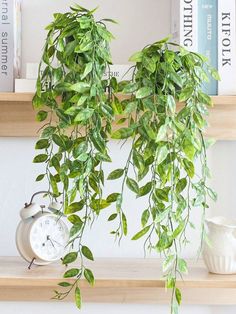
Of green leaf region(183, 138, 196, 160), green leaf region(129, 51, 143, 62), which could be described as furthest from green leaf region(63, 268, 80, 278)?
green leaf region(129, 51, 143, 62)

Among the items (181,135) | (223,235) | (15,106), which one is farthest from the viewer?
(15,106)

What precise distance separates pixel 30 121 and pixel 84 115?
0.35m

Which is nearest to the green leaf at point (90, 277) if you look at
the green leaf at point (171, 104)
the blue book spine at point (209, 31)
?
the green leaf at point (171, 104)

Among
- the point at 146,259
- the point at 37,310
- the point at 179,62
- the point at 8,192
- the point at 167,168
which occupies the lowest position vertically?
the point at 37,310

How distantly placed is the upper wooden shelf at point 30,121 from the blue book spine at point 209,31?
0.13m

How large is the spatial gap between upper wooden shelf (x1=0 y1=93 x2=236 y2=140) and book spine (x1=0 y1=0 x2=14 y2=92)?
0.28 feet

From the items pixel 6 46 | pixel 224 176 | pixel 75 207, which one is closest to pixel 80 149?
pixel 75 207

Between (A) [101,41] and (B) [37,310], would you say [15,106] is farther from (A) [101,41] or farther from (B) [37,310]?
(B) [37,310]

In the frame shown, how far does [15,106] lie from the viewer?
165 centimetres

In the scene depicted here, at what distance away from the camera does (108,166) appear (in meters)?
1.69

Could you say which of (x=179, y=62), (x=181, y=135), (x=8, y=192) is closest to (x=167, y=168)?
(x=181, y=135)

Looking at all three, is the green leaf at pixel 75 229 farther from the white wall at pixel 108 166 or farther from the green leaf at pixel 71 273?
the white wall at pixel 108 166

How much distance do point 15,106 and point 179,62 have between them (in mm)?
443

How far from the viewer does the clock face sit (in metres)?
1.54
